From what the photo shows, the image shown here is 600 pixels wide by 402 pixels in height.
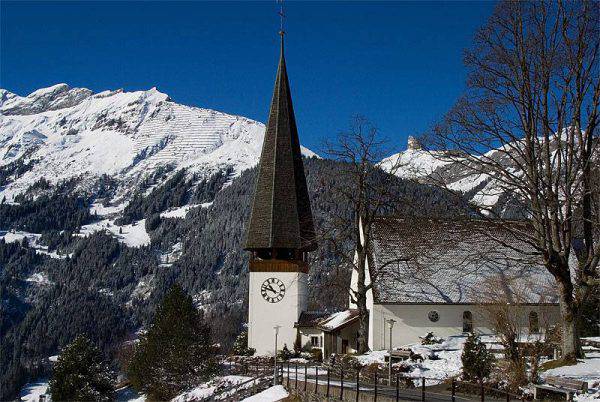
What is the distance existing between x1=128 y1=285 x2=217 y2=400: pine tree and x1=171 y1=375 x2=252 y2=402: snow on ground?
3539mm

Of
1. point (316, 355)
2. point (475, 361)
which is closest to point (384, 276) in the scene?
point (316, 355)

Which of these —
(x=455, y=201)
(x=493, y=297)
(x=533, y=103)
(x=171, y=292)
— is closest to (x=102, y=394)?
(x=171, y=292)

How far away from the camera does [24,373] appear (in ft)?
532

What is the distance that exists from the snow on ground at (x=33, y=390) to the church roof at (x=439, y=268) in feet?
407

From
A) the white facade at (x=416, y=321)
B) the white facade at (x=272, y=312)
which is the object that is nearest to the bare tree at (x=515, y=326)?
the white facade at (x=416, y=321)

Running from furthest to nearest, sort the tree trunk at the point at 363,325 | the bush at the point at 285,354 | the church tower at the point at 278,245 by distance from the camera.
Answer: the church tower at the point at 278,245 < the bush at the point at 285,354 < the tree trunk at the point at 363,325

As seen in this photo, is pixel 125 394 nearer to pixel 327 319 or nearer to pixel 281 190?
pixel 281 190

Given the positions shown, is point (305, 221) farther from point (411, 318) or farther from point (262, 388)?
point (262, 388)

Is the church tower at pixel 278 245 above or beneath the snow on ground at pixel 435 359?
above

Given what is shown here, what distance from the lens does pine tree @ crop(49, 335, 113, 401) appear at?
45.9 m

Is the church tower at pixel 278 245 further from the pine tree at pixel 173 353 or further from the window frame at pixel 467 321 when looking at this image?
the window frame at pixel 467 321

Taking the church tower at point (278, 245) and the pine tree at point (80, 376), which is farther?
the pine tree at point (80, 376)

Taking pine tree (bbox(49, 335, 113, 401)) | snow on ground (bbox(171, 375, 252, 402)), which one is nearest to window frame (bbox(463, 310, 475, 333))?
snow on ground (bbox(171, 375, 252, 402))

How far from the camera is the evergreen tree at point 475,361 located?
23859 millimetres
